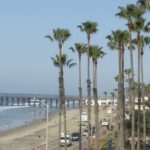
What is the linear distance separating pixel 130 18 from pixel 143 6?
158 centimetres

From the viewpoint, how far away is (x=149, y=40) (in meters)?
54.8

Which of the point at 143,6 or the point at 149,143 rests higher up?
the point at 143,6

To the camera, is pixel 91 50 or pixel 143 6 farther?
pixel 91 50

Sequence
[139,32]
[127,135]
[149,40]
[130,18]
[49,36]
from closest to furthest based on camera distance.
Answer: [130,18], [139,32], [49,36], [149,40], [127,135]

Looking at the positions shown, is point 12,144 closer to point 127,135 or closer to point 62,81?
point 127,135

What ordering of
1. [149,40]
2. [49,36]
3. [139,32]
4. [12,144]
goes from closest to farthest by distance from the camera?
[139,32]
[49,36]
[149,40]
[12,144]

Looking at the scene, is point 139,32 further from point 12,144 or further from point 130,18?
point 12,144

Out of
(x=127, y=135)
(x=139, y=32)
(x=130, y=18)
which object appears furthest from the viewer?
(x=127, y=135)

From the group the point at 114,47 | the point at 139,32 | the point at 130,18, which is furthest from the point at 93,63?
the point at 130,18

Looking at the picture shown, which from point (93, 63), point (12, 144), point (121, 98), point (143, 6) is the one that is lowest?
point (12, 144)

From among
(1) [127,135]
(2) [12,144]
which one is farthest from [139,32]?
(2) [12,144]

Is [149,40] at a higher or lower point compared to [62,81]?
higher

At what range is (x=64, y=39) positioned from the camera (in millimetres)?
49938

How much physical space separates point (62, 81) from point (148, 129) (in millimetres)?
23976
